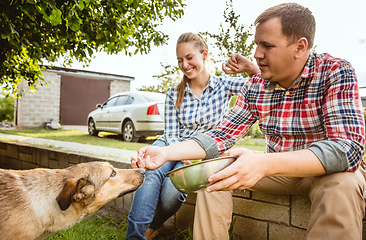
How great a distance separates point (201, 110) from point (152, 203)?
1.14 meters

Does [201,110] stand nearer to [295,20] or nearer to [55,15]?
[295,20]

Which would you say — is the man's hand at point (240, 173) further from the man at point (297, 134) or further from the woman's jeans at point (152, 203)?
the woman's jeans at point (152, 203)

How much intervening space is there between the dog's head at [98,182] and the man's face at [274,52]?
1427 millimetres

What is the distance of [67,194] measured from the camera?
1.92 m

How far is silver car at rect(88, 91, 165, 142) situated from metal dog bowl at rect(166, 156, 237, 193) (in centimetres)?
675

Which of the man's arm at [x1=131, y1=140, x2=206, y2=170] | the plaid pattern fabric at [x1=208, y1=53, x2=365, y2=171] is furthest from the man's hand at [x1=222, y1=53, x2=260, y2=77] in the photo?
the man's arm at [x1=131, y1=140, x2=206, y2=170]

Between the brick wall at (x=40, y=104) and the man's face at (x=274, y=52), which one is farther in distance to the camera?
the brick wall at (x=40, y=104)

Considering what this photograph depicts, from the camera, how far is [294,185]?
174cm

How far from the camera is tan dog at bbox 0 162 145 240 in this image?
6.16 ft

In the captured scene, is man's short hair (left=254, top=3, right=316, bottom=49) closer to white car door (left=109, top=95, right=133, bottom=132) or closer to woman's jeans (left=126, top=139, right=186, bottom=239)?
woman's jeans (left=126, top=139, right=186, bottom=239)

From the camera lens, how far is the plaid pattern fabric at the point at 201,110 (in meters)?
2.78

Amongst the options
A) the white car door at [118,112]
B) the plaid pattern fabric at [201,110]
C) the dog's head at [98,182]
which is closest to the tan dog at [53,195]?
the dog's head at [98,182]

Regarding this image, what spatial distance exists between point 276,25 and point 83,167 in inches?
77.3

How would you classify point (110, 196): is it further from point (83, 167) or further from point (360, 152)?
point (360, 152)
